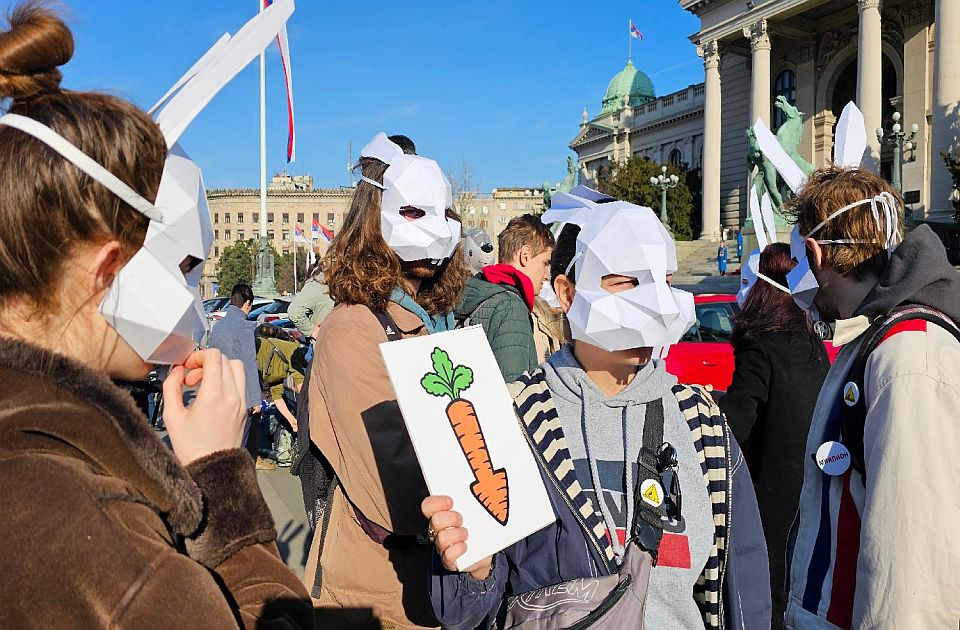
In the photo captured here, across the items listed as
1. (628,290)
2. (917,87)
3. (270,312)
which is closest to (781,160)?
(628,290)

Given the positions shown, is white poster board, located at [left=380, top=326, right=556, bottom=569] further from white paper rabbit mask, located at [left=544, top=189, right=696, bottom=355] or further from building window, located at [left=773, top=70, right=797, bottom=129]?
building window, located at [left=773, top=70, right=797, bottom=129]

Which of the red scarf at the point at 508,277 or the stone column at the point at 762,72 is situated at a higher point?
the stone column at the point at 762,72

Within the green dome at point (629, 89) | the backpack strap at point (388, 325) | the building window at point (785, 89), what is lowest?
the backpack strap at point (388, 325)

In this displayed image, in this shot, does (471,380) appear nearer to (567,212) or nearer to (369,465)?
(369,465)

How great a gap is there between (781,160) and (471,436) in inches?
83.9

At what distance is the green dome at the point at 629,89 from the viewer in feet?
227

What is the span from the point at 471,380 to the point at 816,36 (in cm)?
4260

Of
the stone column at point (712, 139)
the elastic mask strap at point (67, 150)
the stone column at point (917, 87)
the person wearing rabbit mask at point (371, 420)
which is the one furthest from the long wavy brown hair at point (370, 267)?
the stone column at point (712, 139)

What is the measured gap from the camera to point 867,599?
1.89 meters

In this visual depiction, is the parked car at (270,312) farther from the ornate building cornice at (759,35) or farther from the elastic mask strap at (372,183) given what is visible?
the ornate building cornice at (759,35)

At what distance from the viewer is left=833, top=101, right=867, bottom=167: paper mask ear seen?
119 inches

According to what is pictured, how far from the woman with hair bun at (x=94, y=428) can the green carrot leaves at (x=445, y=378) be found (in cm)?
45

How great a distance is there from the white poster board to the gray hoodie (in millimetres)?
294

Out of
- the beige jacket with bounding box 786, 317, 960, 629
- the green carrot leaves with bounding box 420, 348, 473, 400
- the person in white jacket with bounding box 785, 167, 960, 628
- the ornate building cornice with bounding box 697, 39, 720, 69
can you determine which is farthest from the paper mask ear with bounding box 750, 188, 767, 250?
the ornate building cornice with bounding box 697, 39, 720, 69
